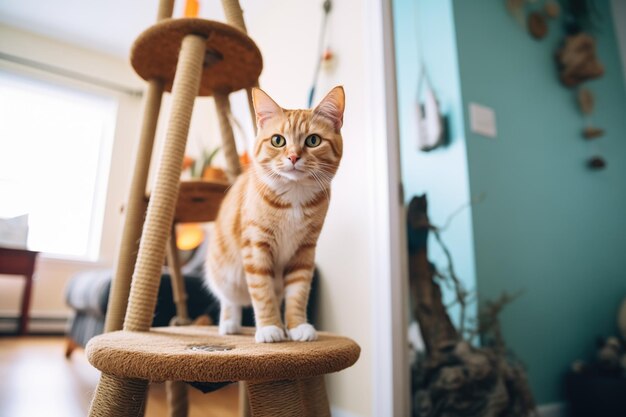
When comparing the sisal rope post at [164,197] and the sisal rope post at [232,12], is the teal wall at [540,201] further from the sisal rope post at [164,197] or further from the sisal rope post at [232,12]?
the sisal rope post at [164,197]

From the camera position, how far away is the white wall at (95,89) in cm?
83

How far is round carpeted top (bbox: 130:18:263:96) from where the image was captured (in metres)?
0.69

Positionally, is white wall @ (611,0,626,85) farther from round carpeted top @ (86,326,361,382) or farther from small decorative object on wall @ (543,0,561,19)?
round carpeted top @ (86,326,361,382)

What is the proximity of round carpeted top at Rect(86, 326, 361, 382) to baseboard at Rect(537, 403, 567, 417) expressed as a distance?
1.53 metres

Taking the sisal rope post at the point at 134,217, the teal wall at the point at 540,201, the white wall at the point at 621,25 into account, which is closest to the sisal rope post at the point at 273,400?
the sisal rope post at the point at 134,217

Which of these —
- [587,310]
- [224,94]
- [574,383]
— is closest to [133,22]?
[224,94]

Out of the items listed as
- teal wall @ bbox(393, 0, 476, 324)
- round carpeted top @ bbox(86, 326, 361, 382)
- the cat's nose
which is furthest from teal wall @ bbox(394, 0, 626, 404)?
round carpeted top @ bbox(86, 326, 361, 382)

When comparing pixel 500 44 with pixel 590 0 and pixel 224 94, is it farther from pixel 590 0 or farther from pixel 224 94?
pixel 224 94

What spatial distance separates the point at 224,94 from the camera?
3.01ft

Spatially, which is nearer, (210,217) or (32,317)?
(210,217)

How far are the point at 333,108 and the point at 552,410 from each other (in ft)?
5.76

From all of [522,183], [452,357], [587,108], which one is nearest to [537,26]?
[587,108]

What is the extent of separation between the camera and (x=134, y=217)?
849 millimetres

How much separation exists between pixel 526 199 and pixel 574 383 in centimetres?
83
